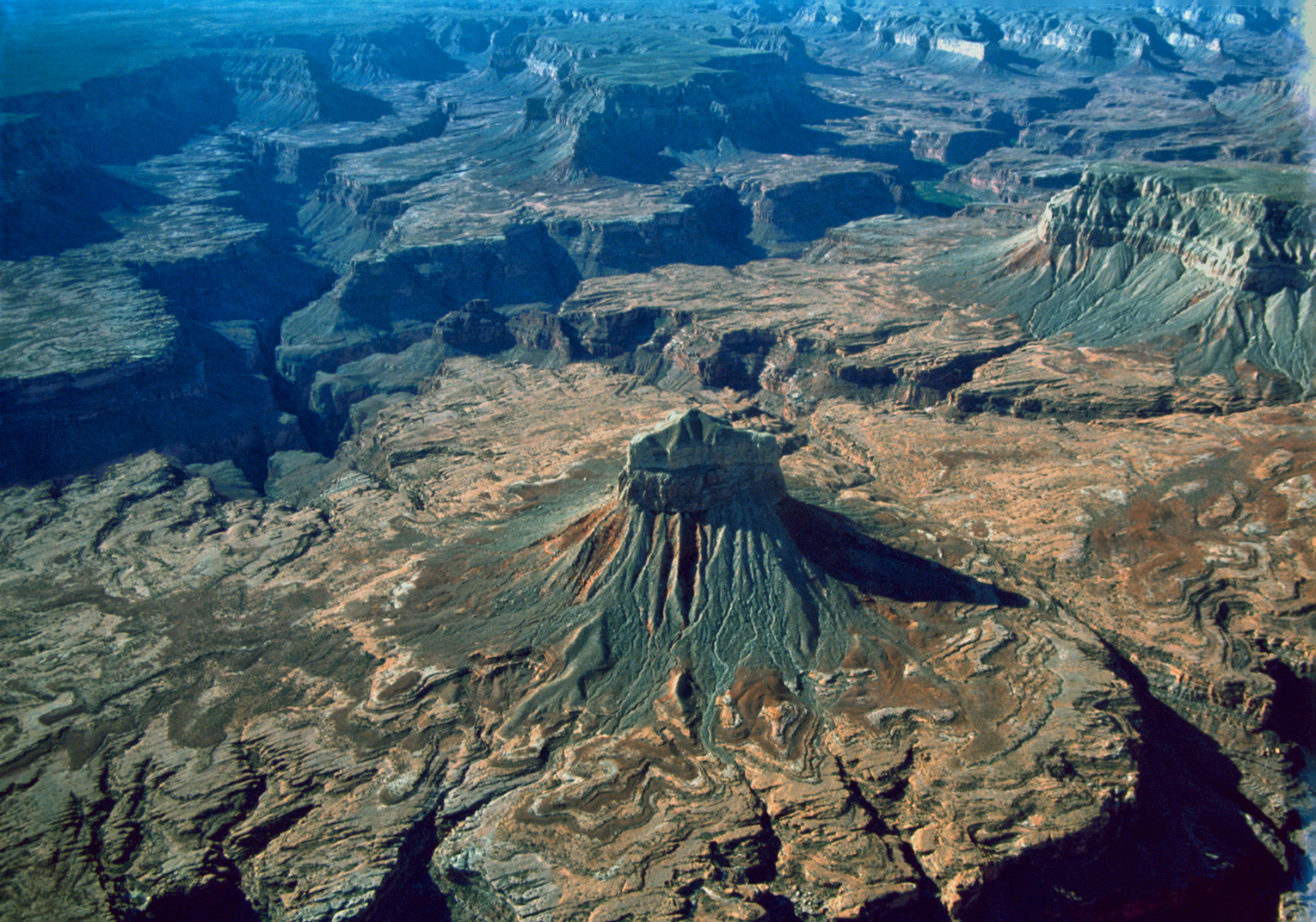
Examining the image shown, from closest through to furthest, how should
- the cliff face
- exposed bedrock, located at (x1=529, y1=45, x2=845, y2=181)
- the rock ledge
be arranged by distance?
the rock ledge, the cliff face, exposed bedrock, located at (x1=529, y1=45, x2=845, y2=181)

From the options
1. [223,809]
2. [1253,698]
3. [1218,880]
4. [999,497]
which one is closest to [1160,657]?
[1253,698]

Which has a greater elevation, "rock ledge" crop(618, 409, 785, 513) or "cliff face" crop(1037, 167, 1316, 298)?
"cliff face" crop(1037, 167, 1316, 298)

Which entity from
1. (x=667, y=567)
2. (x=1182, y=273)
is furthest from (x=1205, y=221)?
(x=667, y=567)

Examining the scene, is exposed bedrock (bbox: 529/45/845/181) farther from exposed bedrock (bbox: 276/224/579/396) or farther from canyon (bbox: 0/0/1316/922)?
exposed bedrock (bbox: 276/224/579/396)

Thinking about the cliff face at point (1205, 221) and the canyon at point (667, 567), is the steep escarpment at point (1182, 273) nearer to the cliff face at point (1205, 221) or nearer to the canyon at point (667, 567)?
the cliff face at point (1205, 221)

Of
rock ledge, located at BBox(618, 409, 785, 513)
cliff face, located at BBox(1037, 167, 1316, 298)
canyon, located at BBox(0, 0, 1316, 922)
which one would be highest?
cliff face, located at BBox(1037, 167, 1316, 298)

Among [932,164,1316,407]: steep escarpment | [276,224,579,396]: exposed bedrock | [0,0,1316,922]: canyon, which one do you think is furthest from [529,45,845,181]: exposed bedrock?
[932,164,1316,407]: steep escarpment

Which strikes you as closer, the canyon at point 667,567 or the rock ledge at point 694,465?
the canyon at point 667,567

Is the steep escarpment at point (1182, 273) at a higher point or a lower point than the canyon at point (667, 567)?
higher

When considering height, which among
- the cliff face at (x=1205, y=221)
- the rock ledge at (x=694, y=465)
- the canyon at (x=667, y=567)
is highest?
the cliff face at (x=1205, y=221)

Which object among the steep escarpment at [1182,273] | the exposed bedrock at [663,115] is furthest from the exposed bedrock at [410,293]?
the steep escarpment at [1182,273]
